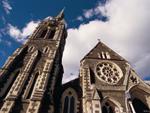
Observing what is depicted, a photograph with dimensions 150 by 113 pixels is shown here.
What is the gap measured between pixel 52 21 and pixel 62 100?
18.9 metres

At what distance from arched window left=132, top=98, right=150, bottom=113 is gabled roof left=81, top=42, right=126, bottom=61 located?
6396 millimetres

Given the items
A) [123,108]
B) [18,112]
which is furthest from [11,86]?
[123,108]

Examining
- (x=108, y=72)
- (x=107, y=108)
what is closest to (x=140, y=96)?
(x=108, y=72)

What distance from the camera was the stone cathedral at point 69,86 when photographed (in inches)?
695

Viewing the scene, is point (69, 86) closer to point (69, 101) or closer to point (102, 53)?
point (69, 101)

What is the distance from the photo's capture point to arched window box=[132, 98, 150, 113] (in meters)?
20.0

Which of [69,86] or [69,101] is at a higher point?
[69,86]

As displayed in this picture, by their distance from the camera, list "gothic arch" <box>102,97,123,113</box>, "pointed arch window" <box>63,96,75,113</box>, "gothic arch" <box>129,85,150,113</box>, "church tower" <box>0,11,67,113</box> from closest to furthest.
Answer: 1. "church tower" <box>0,11,67,113</box>
2. "pointed arch window" <box>63,96,75,113</box>
3. "gothic arch" <box>102,97,123,113</box>
4. "gothic arch" <box>129,85,150,113</box>

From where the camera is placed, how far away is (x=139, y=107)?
67.3 feet

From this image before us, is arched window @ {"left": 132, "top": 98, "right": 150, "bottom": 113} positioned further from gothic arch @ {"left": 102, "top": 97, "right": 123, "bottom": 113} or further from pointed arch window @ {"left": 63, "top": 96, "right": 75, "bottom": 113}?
pointed arch window @ {"left": 63, "top": 96, "right": 75, "bottom": 113}

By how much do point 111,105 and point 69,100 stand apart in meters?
4.50

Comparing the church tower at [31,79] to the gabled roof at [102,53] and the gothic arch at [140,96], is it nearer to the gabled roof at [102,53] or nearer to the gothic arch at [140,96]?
the gabled roof at [102,53]

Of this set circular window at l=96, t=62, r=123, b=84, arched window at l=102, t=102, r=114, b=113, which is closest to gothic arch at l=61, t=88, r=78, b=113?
arched window at l=102, t=102, r=114, b=113

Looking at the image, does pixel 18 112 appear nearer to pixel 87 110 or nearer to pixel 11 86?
pixel 11 86
